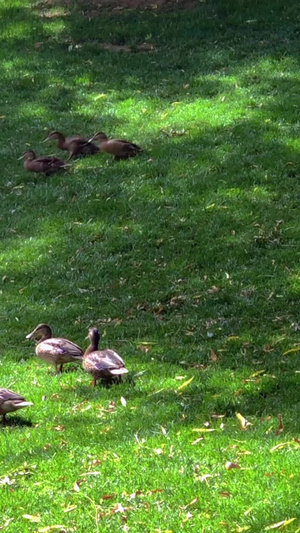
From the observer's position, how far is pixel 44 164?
15758 millimetres

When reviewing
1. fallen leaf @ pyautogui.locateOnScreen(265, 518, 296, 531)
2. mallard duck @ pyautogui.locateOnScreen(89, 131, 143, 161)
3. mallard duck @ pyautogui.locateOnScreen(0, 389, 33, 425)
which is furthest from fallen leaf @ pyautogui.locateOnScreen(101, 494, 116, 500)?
mallard duck @ pyautogui.locateOnScreen(89, 131, 143, 161)

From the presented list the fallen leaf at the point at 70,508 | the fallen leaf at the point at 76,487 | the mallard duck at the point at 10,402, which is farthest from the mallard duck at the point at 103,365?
the fallen leaf at the point at 70,508

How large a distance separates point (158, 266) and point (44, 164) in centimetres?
414

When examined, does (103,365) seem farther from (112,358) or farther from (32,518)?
(32,518)

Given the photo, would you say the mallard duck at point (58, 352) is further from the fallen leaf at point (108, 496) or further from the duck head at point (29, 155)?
the duck head at point (29, 155)

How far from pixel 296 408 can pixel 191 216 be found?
19.2 ft

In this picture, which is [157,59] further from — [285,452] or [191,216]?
[285,452]

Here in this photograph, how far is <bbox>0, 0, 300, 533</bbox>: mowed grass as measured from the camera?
22.3 ft

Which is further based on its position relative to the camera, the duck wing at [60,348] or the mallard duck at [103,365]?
the duck wing at [60,348]

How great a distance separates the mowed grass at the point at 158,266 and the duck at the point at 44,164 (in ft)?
0.58

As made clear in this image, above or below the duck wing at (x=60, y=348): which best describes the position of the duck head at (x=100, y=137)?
below

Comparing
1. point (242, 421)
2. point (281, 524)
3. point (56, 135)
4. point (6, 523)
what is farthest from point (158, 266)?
point (281, 524)

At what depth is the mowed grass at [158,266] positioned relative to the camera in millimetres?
6785

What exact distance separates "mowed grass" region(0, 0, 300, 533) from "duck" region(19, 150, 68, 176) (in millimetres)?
178
